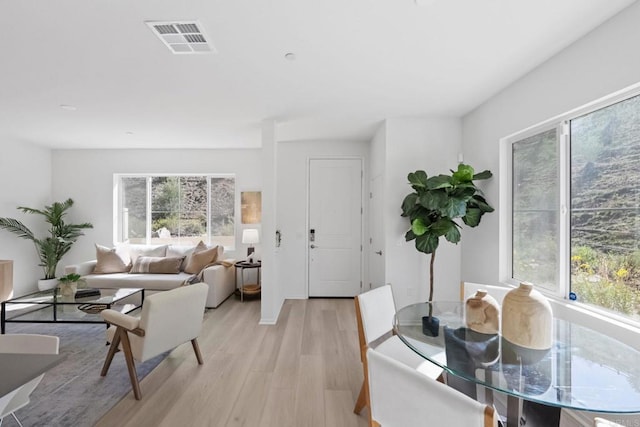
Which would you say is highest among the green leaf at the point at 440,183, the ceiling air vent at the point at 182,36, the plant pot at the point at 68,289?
the ceiling air vent at the point at 182,36

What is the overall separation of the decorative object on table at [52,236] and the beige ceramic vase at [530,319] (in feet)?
21.0

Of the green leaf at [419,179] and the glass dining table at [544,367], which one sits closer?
the glass dining table at [544,367]

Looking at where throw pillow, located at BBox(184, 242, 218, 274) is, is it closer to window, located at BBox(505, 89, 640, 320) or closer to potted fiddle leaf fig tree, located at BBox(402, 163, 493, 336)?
potted fiddle leaf fig tree, located at BBox(402, 163, 493, 336)

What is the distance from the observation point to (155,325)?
2.25 meters

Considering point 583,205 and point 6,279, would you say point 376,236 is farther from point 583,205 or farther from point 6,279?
point 6,279

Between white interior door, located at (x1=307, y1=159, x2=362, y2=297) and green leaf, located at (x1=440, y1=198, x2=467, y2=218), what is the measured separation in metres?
2.08

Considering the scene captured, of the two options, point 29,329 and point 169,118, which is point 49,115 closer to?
point 169,118

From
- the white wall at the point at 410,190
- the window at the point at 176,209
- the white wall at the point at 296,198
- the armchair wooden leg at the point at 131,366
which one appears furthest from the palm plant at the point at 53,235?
the white wall at the point at 410,190

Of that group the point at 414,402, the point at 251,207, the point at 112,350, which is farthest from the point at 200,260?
the point at 414,402

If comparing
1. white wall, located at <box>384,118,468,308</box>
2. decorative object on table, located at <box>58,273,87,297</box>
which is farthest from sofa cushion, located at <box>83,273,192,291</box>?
white wall, located at <box>384,118,468,308</box>

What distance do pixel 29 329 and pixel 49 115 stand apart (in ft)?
8.32

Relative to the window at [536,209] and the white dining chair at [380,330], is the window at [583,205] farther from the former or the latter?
the white dining chair at [380,330]

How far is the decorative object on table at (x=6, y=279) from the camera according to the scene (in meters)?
4.38

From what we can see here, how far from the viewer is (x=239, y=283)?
16.8ft
